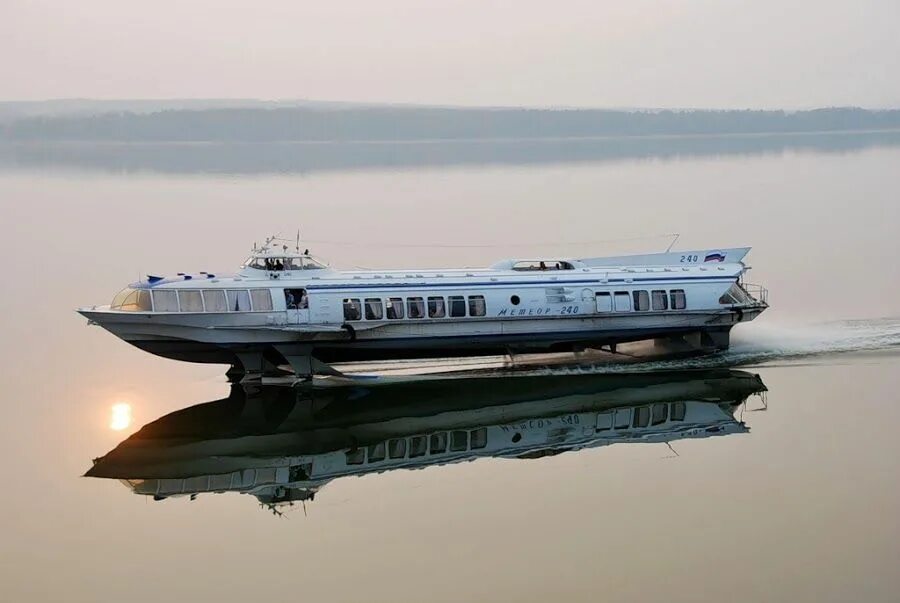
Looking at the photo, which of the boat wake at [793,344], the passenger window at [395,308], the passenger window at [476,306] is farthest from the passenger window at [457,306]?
the boat wake at [793,344]

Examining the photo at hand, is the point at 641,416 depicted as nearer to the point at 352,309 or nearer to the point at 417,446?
the point at 417,446

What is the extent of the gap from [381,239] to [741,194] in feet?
128

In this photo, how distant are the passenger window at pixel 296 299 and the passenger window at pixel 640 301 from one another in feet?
31.4

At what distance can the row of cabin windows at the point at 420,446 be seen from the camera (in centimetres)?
2692

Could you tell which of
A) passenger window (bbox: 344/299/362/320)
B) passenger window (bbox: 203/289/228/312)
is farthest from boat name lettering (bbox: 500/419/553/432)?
passenger window (bbox: 203/289/228/312)

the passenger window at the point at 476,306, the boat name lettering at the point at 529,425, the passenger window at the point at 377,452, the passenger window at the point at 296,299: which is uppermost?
the passenger window at the point at 296,299

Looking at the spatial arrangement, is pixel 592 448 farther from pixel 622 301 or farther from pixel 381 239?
pixel 381 239

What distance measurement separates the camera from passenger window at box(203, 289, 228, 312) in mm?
30188

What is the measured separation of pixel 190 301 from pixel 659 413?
12917mm

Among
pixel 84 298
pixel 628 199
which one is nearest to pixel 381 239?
pixel 84 298

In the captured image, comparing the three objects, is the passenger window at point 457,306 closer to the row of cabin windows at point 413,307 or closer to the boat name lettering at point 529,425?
the row of cabin windows at point 413,307

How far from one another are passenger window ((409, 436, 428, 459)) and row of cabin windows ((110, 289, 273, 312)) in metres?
5.72

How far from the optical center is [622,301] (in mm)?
32688

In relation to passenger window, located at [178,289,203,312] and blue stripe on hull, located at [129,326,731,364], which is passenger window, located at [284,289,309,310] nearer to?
blue stripe on hull, located at [129,326,731,364]
